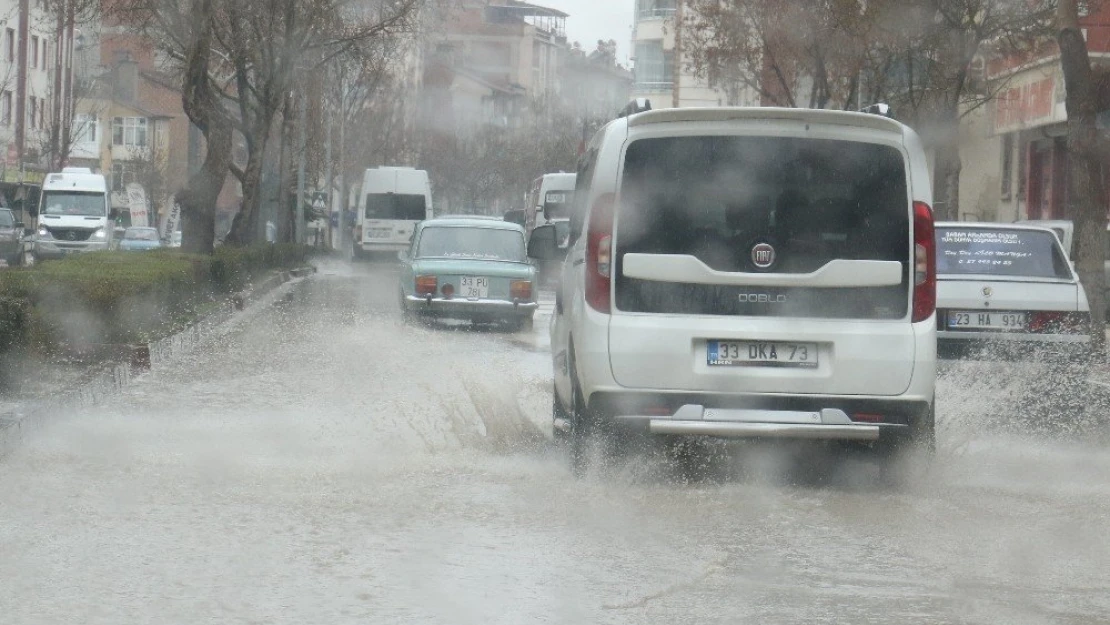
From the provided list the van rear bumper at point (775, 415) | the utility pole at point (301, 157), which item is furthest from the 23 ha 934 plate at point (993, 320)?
the utility pole at point (301, 157)

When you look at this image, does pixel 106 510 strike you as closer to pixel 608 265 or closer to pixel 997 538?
pixel 608 265

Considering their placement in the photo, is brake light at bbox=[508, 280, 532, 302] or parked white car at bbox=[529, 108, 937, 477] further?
brake light at bbox=[508, 280, 532, 302]

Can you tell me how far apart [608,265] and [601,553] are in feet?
6.29

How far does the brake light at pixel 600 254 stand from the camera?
848cm

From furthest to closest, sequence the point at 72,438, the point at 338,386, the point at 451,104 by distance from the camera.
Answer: the point at 451,104
the point at 338,386
the point at 72,438

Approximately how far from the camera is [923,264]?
8.54 meters

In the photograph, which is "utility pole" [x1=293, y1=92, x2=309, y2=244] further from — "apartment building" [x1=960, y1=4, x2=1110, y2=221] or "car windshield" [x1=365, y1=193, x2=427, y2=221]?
"apartment building" [x1=960, y1=4, x2=1110, y2=221]

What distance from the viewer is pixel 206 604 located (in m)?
5.93

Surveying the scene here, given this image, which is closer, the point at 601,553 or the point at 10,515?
the point at 601,553

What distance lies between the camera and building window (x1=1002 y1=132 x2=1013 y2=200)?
139 feet

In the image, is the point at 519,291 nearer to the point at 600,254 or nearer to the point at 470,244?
the point at 470,244

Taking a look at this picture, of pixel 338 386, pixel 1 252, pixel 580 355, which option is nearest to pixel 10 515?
pixel 580 355

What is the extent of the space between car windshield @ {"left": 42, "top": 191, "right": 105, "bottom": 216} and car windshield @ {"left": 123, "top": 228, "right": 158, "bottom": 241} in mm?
12967

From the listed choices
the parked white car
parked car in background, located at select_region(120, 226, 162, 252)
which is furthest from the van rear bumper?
parked car in background, located at select_region(120, 226, 162, 252)
